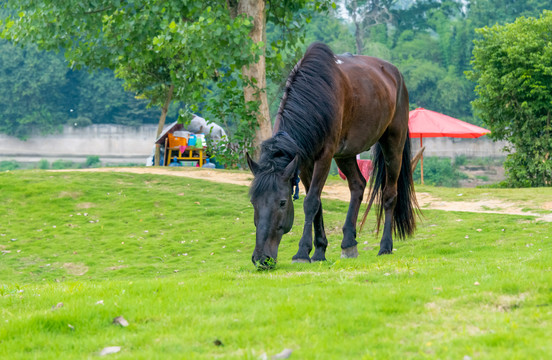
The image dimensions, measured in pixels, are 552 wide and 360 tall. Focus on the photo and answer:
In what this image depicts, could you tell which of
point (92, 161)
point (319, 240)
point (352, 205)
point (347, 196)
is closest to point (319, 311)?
point (319, 240)

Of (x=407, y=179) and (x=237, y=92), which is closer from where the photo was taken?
(x=407, y=179)

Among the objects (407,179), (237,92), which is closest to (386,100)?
(407,179)

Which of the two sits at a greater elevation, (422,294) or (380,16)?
(380,16)

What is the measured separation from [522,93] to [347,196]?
854 cm

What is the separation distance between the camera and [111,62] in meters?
18.0

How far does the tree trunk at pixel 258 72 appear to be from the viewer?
17.0m

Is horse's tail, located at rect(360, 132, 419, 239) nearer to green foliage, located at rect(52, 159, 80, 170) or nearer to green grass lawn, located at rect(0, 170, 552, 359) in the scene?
green grass lawn, located at rect(0, 170, 552, 359)

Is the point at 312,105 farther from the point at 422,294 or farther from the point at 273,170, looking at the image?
the point at 422,294

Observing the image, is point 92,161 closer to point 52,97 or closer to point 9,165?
point 9,165

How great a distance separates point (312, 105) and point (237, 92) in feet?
35.1

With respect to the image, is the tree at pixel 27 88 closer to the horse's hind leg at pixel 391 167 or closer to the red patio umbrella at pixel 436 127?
the red patio umbrella at pixel 436 127

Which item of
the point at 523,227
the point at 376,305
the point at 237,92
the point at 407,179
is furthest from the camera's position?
the point at 237,92

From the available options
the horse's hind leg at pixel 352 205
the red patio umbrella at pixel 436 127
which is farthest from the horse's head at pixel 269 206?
the red patio umbrella at pixel 436 127

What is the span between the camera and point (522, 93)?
2155cm
